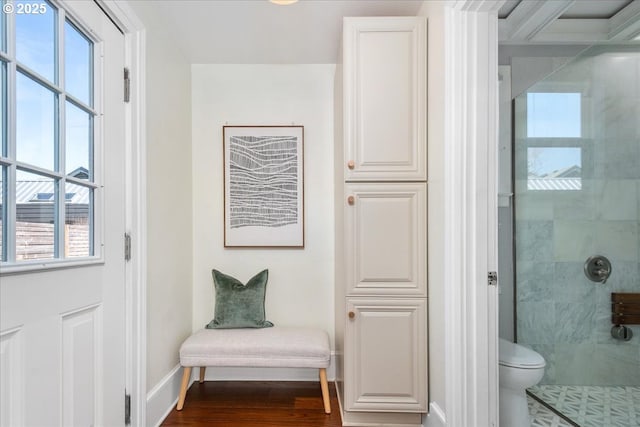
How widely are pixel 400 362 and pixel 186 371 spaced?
1.25 meters

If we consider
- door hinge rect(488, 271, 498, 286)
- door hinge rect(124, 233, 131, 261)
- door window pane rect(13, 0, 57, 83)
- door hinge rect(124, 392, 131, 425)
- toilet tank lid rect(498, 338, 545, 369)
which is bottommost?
door hinge rect(124, 392, 131, 425)

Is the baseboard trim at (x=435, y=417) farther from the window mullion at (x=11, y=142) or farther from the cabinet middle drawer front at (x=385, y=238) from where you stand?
the window mullion at (x=11, y=142)

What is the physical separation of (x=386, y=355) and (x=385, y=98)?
4.44ft

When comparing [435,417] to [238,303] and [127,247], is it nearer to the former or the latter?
[238,303]

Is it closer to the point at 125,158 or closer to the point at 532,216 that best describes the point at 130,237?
the point at 125,158

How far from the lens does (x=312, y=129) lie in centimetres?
273

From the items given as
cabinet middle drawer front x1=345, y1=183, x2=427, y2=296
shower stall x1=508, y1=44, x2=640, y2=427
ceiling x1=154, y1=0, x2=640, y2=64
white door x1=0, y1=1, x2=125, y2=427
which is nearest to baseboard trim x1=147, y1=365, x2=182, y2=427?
white door x1=0, y1=1, x2=125, y2=427

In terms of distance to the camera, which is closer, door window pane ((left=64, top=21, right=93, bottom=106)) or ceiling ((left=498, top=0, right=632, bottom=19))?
door window pane ((left=64, top=21, right=93, bottom=106))

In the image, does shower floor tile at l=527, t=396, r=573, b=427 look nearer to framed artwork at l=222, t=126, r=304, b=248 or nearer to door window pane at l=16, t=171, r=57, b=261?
framed artwork at l=222, t=126, r=304, b=248

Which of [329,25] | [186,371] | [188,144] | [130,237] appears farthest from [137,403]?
[329,25]

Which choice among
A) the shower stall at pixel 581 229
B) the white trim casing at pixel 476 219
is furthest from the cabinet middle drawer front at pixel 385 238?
the shower stall at pixel 581 229

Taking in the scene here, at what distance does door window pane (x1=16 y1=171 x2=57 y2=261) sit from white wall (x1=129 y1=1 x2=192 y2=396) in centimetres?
66

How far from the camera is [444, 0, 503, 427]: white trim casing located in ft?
5.16

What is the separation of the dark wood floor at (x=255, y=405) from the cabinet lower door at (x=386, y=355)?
0.93 feet
